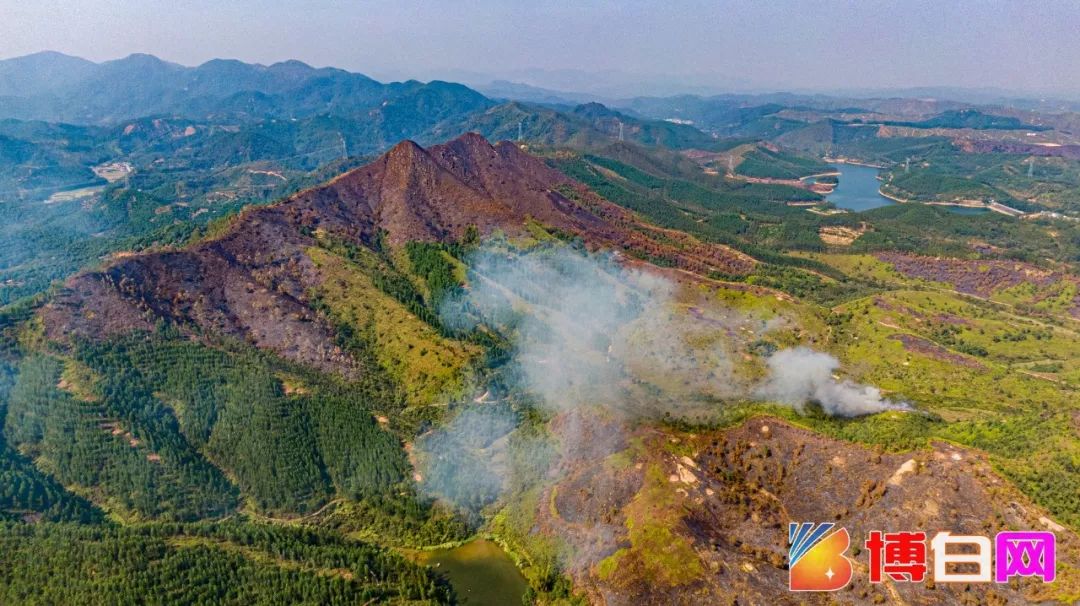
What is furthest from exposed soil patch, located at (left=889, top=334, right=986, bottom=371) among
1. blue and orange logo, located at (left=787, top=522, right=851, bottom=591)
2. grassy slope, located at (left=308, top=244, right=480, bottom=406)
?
grassy slope, located at (left=308, top=244, right=480, bottom=406)

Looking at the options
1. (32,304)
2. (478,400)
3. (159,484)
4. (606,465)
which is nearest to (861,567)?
(606,465)

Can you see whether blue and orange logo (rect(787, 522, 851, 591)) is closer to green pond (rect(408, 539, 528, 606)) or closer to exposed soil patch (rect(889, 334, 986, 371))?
green pond (rect(408, 539, 528, 606))

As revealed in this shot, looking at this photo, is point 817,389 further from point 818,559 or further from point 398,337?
point 398,337

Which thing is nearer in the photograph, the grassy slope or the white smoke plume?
the white smoke plume

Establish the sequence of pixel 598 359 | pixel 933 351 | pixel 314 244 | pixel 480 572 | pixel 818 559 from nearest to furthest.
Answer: pixel 818 559 → pixel 480 572 → pixel 598 359 → pixel 933 351 → pixel 314 244

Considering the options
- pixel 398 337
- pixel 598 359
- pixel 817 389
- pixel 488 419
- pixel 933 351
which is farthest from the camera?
pixel 933 351

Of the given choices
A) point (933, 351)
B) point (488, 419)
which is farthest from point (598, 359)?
point (933, 351)
